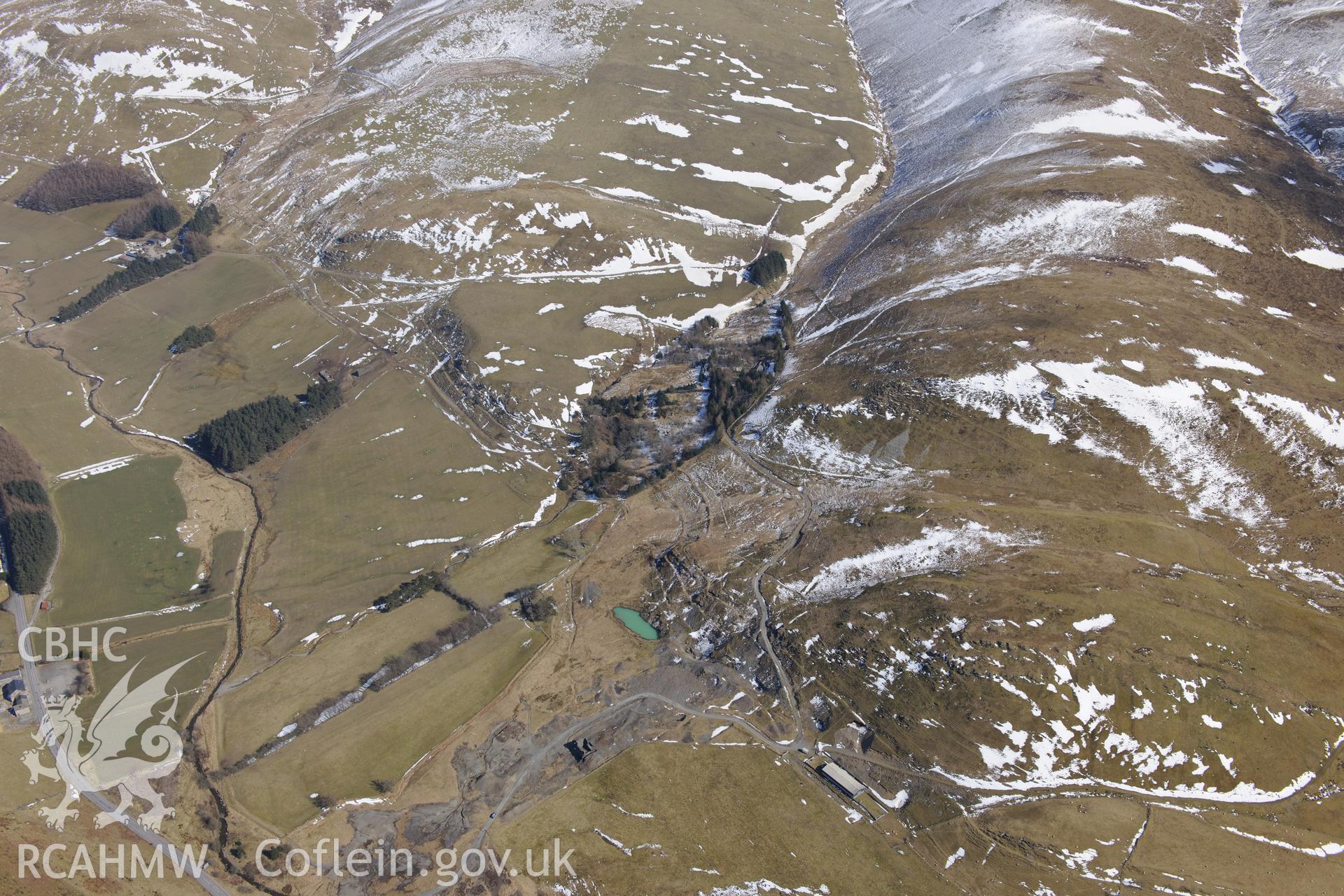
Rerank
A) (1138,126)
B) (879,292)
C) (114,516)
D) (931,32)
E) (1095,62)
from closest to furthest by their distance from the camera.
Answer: (114,516) < (879,292) < (1138,126) < (1095,62) < (931,32)

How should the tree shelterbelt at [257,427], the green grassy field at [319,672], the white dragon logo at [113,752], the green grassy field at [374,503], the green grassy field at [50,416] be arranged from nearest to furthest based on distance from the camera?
1. the white dragon logo at [113,752]
2. the green grassy field at [319,672]
3. the green grassy field at [374,503]
4. the tree shelterbelt at [257,427]
5. the green grassy field at [50,416]

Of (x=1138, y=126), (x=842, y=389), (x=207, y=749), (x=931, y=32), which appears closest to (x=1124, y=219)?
(x=1138, y=126)

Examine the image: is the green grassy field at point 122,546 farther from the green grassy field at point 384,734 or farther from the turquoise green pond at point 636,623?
the turquoise green pond at point 636,623

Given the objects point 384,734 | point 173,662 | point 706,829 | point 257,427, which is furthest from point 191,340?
point 706,829

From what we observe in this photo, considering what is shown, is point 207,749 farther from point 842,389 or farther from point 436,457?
point 842,389

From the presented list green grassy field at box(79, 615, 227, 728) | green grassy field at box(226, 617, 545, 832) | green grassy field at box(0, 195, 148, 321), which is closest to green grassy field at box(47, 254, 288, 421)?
green grassy field at box(0, 195, 148, 321)

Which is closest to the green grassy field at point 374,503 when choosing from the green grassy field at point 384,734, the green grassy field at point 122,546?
the green grassy field at point 122,546
